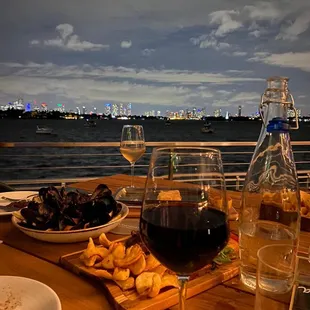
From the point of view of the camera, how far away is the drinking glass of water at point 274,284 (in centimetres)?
53

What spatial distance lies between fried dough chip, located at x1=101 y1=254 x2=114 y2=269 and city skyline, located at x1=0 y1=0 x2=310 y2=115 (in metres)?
0.45

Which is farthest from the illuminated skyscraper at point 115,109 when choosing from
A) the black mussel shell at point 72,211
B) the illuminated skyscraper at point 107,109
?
the black mussel shell at point 72,211

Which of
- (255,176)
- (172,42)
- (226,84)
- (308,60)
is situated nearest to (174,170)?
(255,176)

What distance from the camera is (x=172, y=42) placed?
2119 cm

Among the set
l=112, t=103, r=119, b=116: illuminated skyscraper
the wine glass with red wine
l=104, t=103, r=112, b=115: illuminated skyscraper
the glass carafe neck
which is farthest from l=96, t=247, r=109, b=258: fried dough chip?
l=112, t=103, r=119, b=116: illuminated skyscraper

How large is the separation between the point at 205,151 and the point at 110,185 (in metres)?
1.17

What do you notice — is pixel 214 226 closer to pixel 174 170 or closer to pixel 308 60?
pixel 174 170

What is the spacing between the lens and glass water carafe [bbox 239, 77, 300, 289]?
682 mm

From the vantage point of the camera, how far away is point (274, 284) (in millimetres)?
533

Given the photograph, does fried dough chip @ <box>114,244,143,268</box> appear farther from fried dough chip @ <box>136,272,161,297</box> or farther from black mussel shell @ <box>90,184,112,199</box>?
black mussel shell @ <box>90,184,112,199</box>

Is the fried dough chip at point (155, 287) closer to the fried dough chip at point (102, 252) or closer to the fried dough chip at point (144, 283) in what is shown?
the fried dough chip at point (144, 283)

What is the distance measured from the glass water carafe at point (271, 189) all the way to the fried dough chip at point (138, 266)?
0.20 m

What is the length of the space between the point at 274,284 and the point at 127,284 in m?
0.23

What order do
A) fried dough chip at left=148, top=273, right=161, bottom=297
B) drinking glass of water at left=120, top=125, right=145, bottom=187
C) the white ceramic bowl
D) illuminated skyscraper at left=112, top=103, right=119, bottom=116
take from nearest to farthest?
fried dough chip at left=148, top=273, right=161, bottom=297 → the white ceramic bowl → drinking glass of water at left=120, top=125, right=145, bottom=187 → illuminated skyscraper at left=112, top=103, right=119, bottom=116
